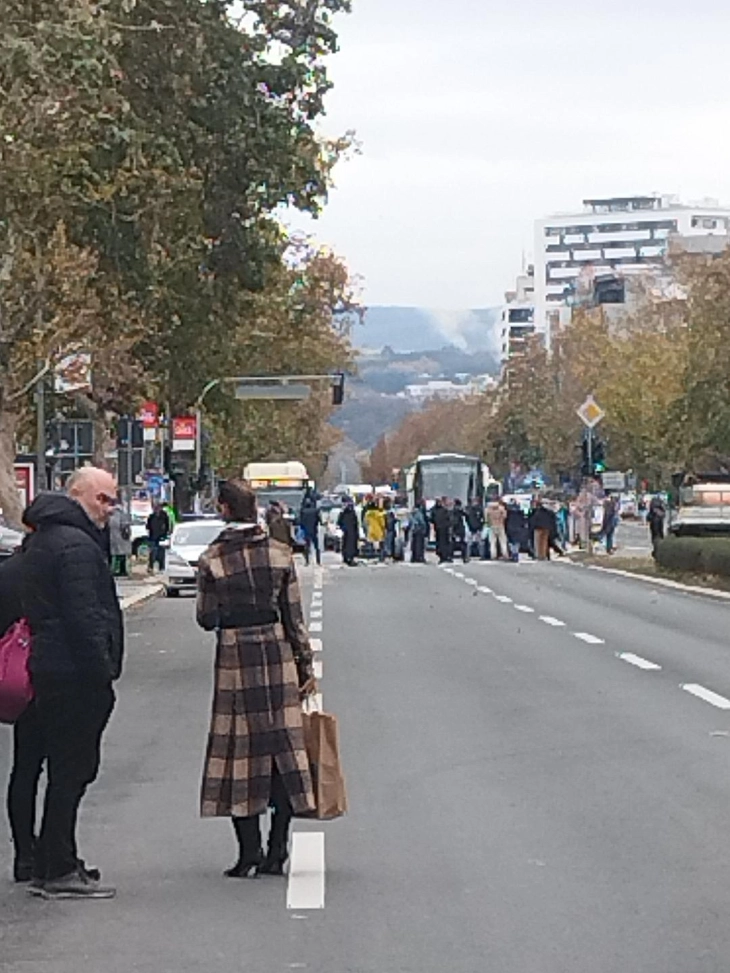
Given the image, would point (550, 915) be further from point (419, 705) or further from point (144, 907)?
point (419, 705)

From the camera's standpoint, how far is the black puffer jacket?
911 centimetres

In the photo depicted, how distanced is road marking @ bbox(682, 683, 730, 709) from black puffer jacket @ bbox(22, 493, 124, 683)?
29.1ft

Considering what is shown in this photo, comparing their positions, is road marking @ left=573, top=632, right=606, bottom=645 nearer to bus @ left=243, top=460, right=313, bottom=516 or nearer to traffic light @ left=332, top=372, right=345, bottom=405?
traffic light @ left=332, top=372, right=345, bottom=405

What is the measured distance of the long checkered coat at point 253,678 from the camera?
9.57m

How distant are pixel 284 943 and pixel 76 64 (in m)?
11.3

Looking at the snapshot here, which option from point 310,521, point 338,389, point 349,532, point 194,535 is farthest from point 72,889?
point 338,389

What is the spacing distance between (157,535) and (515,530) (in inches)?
526

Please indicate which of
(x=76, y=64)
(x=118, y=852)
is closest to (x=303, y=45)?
(x=76, y=64)

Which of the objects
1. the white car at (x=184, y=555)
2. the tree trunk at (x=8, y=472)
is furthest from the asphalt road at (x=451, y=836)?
the white car at (x=184, y=555)

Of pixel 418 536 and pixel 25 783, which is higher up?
pixel 25 783

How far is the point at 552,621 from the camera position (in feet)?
95.1

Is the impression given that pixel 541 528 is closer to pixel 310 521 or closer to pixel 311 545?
pixel 311 545

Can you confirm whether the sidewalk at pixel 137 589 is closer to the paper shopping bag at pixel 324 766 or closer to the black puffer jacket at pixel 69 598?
the paper shopping bag at pixel 324 766

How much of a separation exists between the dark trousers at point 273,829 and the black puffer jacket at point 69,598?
0.93m
